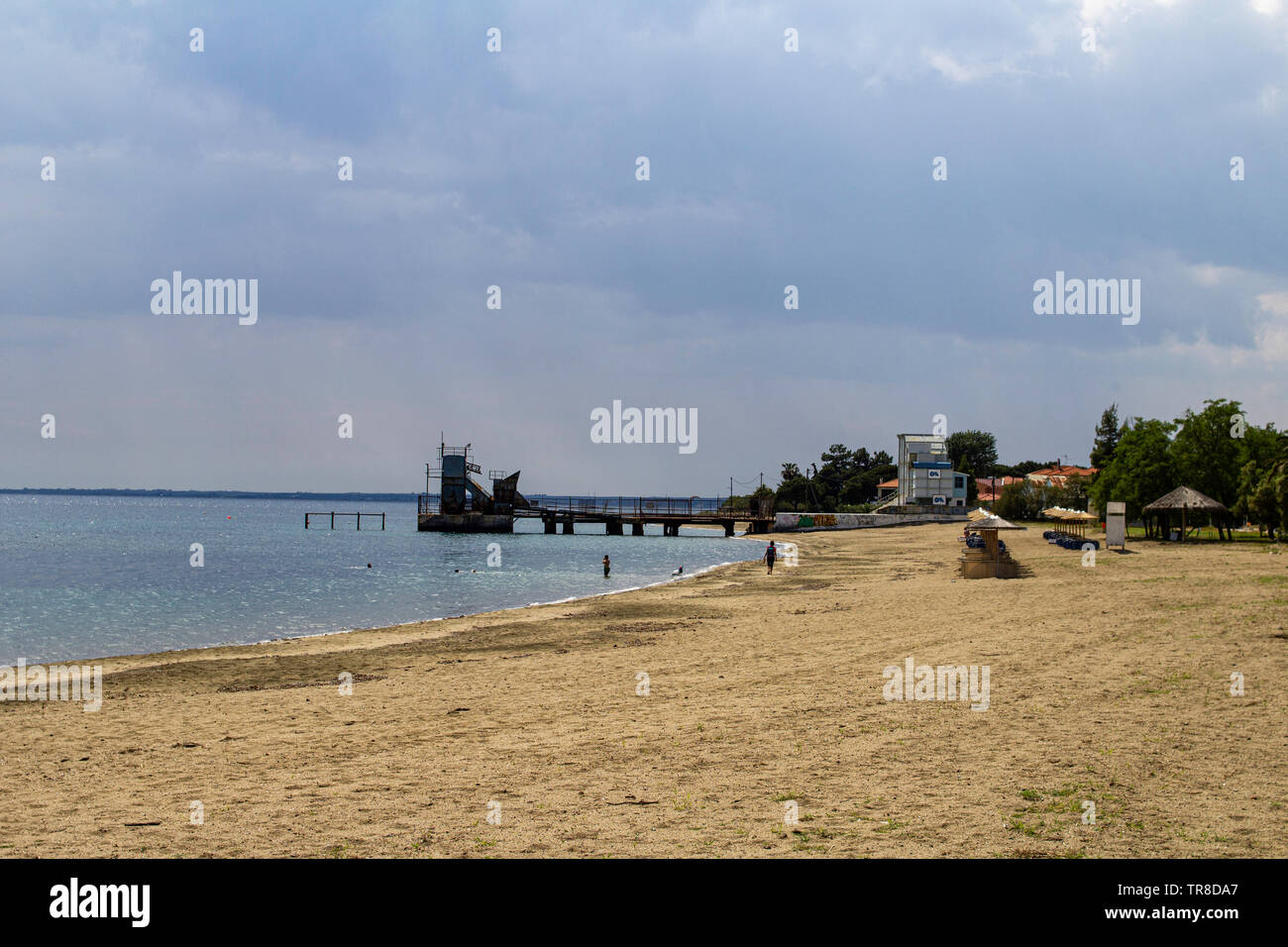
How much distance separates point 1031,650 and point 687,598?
17.0 m

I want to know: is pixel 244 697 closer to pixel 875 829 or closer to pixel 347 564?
pixel 875 829

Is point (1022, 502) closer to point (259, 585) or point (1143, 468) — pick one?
point (1143, 468)

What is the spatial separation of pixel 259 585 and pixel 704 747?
126 ft

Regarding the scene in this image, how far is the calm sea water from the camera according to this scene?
27.4 meters

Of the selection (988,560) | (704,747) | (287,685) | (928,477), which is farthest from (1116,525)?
(928,477)

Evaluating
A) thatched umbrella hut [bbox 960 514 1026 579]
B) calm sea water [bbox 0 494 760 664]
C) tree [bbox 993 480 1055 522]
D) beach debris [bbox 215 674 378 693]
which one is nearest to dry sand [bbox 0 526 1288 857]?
beach debris [bbox 215 674 378 693]

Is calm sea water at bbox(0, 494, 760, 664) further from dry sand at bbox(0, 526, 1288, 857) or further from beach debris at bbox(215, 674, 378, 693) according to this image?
beach debris at bbox(215, 674, 378, 693)

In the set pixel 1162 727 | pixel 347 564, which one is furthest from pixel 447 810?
Answer: pixel 347 564

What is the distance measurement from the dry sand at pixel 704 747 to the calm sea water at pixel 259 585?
8.85m

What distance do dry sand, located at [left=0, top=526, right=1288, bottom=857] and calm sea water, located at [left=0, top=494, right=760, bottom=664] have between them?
885 cm

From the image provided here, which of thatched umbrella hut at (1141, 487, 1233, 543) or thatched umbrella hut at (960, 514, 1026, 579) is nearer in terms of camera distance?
thatched umbrella hut at (960, 514, 1026, 579)

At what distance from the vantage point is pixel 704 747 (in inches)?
384

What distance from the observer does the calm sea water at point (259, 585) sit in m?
27.4

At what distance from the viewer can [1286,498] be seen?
3606 cm
